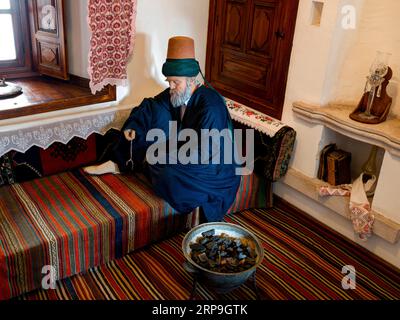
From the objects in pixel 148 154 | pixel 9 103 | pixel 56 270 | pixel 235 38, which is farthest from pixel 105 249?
pixel 235 38

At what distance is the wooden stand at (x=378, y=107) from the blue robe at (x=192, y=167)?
2.62 feet

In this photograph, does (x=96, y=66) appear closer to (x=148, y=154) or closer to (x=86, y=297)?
(x=148, y=154)

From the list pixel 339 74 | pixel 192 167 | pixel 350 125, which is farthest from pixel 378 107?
pixel 192 167

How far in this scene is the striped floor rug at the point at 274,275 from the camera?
213cm


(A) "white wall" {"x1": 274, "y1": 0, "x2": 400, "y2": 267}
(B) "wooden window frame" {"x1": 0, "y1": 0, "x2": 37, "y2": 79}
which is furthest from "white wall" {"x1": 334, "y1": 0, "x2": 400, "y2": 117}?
(B) "wooden window frame" {"x1": 0, "y1": 0, "x2": 37, "y2": 79}

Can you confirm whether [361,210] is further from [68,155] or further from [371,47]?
[68,155]

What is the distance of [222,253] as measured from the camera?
196 centimetres

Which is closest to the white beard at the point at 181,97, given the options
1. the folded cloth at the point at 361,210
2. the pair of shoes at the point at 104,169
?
the pair of shoes at the point at 104,169

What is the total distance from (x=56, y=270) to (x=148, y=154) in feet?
2.96

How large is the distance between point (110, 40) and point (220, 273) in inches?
66.4

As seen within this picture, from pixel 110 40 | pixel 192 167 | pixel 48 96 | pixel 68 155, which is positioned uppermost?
pixel 110 40

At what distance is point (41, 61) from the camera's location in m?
3.01

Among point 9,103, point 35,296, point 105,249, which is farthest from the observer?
point 9,103

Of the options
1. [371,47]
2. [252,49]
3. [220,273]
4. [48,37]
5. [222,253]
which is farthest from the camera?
[252,49]
